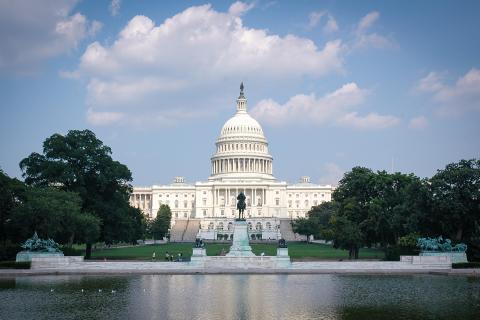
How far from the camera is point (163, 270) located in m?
45.9

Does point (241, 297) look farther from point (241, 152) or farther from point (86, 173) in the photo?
point (241, 152)

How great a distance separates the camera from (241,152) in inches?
6526

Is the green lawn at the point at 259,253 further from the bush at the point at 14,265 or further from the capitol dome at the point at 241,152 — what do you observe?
the capitol dome at the point at 241,152

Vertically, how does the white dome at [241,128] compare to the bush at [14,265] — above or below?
above

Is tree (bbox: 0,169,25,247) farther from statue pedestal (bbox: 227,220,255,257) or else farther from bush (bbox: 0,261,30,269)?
statue pedestal (bbox: 227,220,255,257)

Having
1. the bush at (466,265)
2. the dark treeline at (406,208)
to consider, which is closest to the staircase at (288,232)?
the dark treeline at (406,208)

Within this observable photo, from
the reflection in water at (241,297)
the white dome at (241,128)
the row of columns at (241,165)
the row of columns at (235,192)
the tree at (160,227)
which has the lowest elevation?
the reflection in water at (241,297)

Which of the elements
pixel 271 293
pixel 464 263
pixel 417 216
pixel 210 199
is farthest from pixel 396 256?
pixel 210 199

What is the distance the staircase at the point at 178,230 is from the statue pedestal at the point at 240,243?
76588mm

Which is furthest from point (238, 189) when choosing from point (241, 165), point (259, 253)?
point (259, 253)

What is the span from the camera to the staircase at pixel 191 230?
5211 inches

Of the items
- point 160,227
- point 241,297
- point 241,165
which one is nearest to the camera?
point 241,297

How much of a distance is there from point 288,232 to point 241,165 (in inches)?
1373

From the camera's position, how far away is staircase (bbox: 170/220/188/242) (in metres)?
132
